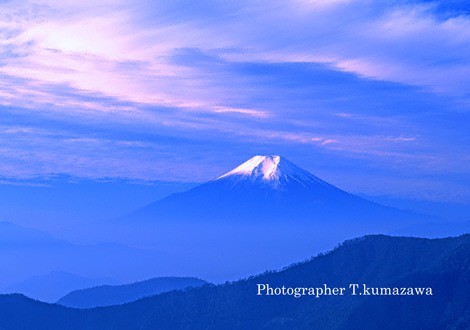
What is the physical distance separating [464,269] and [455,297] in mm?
7215

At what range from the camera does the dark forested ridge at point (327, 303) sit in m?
111

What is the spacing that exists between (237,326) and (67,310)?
38036mm

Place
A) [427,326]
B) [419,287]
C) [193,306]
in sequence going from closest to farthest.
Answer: [427,326], [419,287], [193,306]

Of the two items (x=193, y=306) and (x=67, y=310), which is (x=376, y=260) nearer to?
(x=193, y=306)

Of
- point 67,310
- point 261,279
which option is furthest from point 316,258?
point 67,310

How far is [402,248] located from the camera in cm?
13400

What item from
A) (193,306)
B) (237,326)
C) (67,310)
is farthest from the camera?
(67,310)

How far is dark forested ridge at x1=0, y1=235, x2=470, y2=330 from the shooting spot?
110562 millimetres

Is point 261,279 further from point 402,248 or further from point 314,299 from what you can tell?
point 402,248

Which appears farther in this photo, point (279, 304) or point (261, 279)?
point (261, 279)

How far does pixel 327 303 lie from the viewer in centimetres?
12656

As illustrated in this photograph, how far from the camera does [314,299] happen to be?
5212 inches

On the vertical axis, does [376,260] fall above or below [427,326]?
above

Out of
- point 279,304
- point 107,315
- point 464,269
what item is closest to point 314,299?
point 279,304
